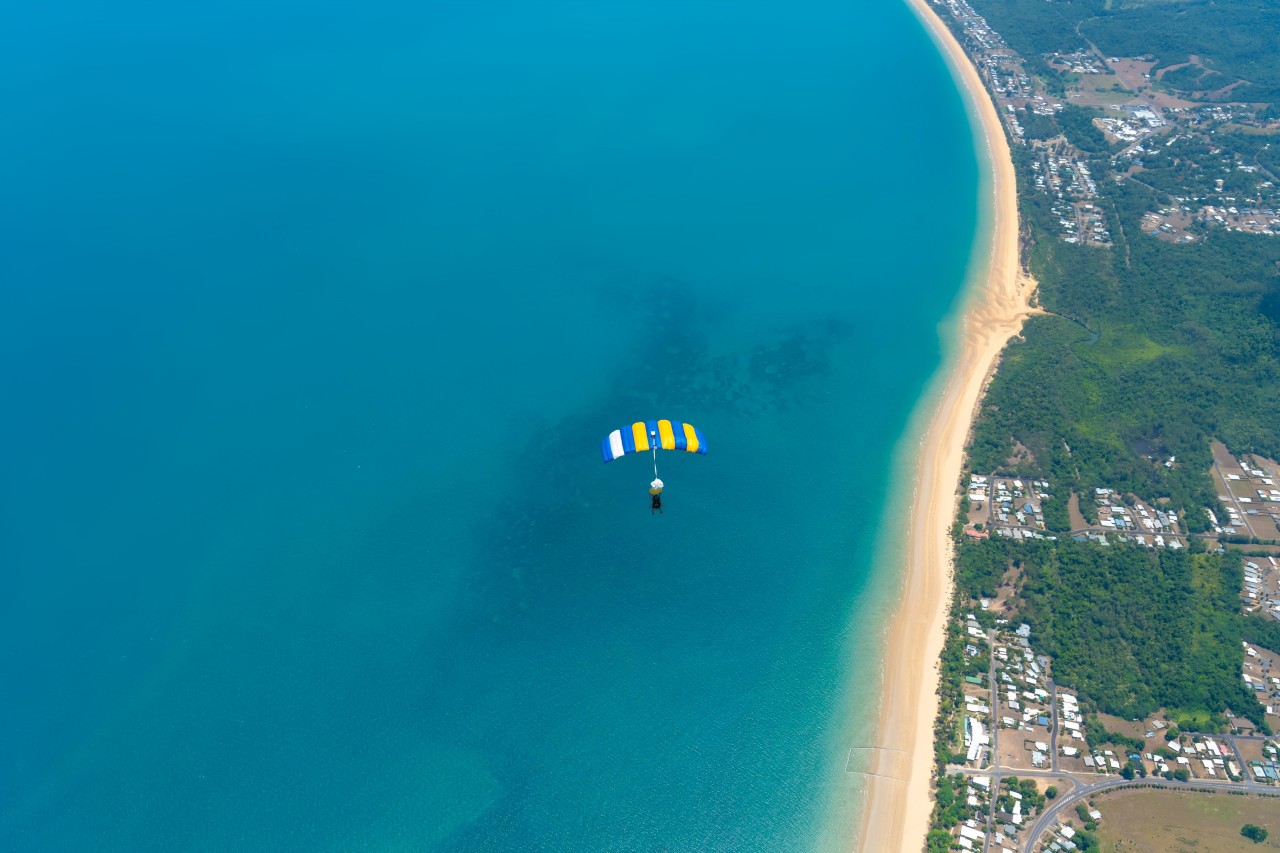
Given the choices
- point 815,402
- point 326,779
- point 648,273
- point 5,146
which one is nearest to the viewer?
point 326,779

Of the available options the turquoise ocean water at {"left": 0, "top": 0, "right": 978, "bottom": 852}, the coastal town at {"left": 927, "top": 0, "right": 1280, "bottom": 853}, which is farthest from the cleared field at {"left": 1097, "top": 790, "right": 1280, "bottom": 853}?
the turquoise ocean water at {"left": 0, "top": 0, "right": 978, "bottom": 852}

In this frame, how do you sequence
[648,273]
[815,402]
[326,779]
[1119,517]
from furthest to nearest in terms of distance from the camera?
[648,273], [815,402], [1119,517], [326,779]

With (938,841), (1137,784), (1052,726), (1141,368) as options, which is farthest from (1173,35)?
(938,841)

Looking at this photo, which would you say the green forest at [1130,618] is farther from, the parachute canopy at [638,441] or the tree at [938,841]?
the parachute canopy at [638,441]

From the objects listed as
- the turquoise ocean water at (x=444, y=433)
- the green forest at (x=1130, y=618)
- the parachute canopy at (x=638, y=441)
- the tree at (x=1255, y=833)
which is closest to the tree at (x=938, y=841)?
the turquoise ocean water at (x=444, y=433)

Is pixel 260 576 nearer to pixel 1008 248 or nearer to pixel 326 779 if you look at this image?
pixel 326 779

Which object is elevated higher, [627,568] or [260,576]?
[260,576]

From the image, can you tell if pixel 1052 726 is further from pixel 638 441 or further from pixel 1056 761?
pixel 638 441

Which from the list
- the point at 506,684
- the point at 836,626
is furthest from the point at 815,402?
the point at 506,684
